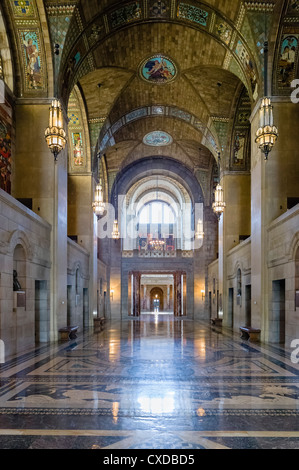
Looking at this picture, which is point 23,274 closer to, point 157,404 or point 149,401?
point 149,401

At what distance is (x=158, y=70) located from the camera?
18.1 meters

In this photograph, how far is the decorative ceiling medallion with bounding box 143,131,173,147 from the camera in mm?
25516

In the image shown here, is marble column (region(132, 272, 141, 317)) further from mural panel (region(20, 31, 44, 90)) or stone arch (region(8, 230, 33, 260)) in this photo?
stone arch (region(8, 230, 33, 260))

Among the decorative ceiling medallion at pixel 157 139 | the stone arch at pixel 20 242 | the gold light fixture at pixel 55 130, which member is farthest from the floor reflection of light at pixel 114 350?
the decorative ceiling medallion at pixel 157 139

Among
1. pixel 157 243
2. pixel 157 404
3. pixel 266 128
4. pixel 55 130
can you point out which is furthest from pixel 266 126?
pixel 157 243

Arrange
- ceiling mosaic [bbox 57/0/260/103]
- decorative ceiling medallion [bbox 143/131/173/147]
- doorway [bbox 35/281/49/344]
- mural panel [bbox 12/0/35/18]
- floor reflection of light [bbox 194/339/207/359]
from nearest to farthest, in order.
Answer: floor reflection of light [bbox 194/339/207/359]
mural panel [bbox 12/0/35/18]
doorway [bbox 35/281/49/344]
ceiling mosaic [bbox 57/0/260/103]
decorative ceiling medallion [bbox 143/131/173/147]

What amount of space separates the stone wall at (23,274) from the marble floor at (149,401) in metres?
0.95

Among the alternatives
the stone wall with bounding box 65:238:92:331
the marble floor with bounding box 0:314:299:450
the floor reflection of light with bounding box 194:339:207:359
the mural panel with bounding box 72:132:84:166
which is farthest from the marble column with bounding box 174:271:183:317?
the marble floor with bounding box 0:314:299:450

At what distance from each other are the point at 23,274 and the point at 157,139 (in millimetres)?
17203

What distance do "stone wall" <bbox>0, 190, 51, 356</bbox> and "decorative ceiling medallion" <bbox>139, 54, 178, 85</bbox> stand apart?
888 cm

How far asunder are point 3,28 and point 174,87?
368 inches

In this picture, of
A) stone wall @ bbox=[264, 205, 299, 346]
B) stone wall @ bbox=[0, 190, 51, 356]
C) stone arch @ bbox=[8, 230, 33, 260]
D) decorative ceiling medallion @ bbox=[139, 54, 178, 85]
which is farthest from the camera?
decorative ceiling medallion @ bbox=[139, 54, 178, 85]
